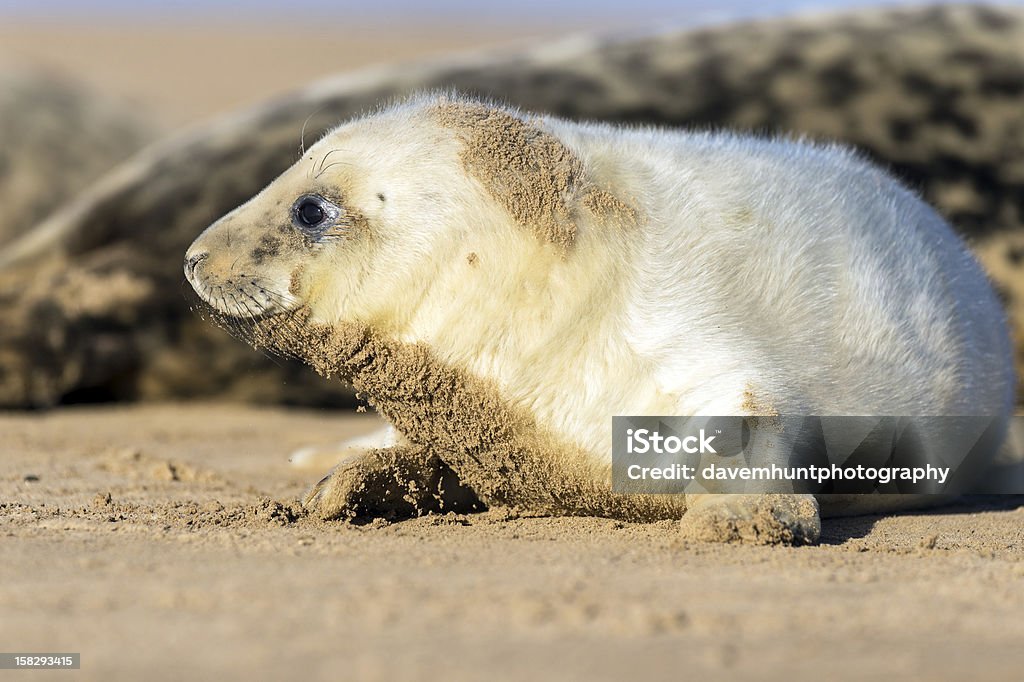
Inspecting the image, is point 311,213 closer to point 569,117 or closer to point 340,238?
point 340,238

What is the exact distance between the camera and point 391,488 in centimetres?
308

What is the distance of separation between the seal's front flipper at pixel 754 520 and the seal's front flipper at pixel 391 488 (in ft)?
2.08

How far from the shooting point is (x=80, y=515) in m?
2.93

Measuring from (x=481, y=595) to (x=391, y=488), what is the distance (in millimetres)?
988

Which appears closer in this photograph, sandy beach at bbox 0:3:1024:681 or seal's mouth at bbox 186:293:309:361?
sandy beach at bbox 0:3:1024:681

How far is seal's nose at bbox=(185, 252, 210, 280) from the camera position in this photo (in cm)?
299

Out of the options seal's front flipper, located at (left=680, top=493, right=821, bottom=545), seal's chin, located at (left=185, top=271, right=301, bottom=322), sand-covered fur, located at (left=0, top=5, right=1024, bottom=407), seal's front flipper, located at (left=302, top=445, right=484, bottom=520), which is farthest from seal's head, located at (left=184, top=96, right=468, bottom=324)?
sand-covered fur, located at (left=0, top=5, right=1024, bottom=407)

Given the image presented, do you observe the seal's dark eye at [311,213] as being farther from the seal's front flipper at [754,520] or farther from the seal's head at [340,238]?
the seal's front flipper at [754,520]

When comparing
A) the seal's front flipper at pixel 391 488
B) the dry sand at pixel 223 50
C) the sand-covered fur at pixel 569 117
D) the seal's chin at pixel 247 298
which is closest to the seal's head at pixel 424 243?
the seal's chin at pixel 247 298

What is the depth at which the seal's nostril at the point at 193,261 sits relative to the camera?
9.82ft

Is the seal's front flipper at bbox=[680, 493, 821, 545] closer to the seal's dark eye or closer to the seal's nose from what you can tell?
the seal's dark eye

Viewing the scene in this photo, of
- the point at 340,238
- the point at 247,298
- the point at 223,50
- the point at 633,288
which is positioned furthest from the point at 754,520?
the point at 223,50

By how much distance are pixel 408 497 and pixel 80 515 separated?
0.72 meters

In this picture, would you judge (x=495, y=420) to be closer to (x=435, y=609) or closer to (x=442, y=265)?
(x=442, y=265)
